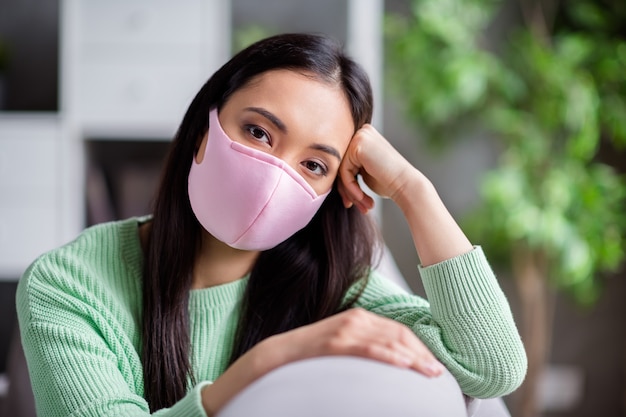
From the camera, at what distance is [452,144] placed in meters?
2.78

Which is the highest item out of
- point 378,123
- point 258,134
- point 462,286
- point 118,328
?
point 258,134

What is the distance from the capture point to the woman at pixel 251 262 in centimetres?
86

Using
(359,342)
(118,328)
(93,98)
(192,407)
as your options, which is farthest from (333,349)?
(93,98)

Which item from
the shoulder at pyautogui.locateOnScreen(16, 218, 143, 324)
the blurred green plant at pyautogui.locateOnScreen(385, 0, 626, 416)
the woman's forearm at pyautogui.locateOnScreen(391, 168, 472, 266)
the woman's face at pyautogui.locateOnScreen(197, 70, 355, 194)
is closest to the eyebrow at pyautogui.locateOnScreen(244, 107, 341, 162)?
the woman's face at pyautogui.locateOnScreen(197, 70, 355, 194)

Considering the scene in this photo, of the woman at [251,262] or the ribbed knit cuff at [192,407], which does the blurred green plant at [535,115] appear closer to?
the woman at [251,262]

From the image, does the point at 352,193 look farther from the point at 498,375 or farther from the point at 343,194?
the point at 498,375

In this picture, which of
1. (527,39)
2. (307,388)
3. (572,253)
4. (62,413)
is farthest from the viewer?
(527,39)

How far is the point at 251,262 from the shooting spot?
108 cm

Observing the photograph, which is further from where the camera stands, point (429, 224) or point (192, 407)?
point (429, 224)

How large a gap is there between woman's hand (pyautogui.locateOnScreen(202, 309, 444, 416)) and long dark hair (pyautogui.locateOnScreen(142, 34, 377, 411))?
29cm

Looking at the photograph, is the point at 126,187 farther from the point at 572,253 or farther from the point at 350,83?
the point at 350,83

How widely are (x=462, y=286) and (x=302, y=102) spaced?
29 centimetres

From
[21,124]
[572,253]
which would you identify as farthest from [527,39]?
[21,124]

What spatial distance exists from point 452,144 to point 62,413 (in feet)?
7.18
